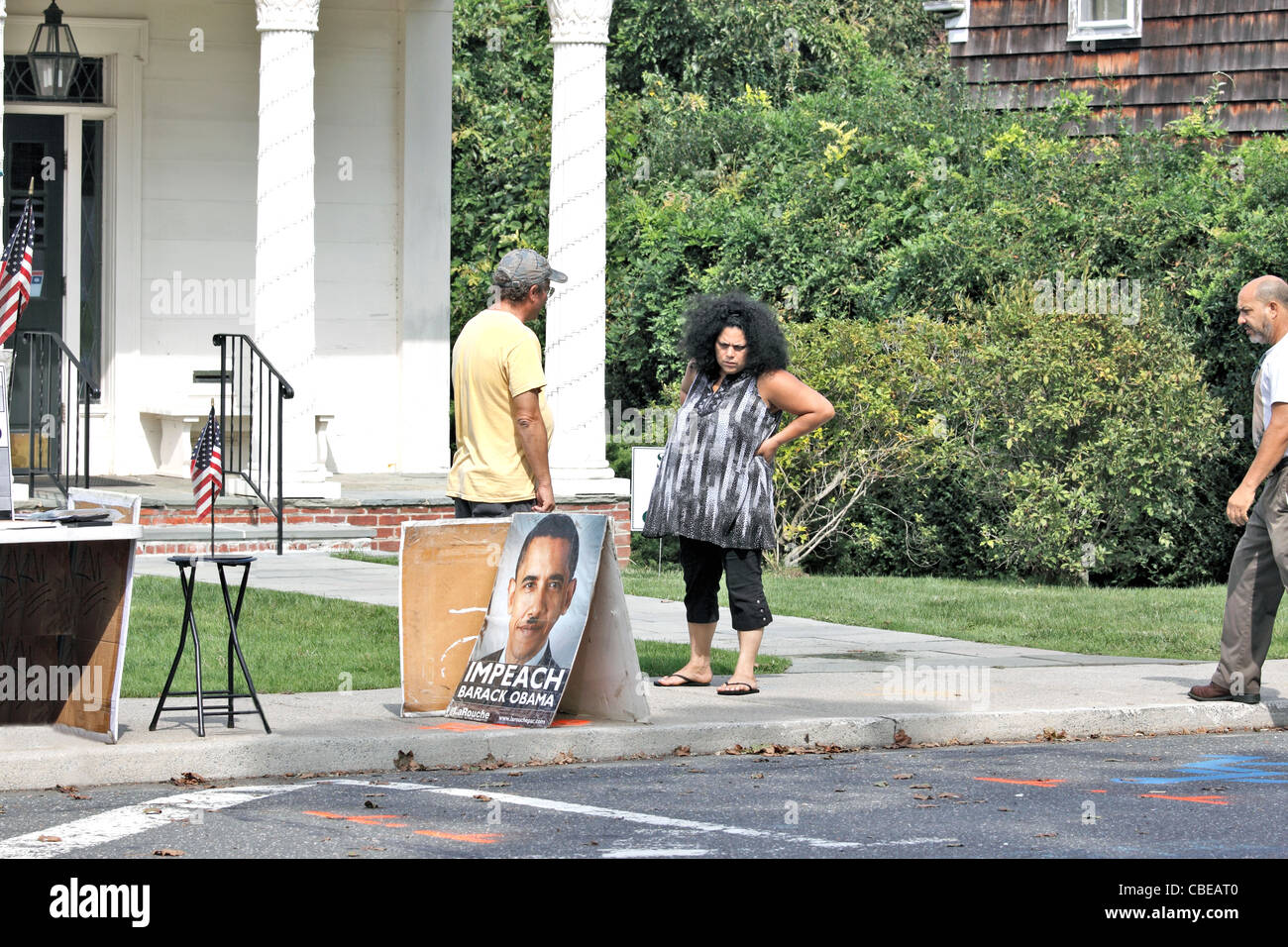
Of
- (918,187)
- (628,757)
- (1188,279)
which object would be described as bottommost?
(628,757)

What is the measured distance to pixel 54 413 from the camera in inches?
607

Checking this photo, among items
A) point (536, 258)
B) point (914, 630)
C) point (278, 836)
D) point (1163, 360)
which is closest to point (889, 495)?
point (1163, 360)

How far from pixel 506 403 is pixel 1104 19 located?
14.5 metres

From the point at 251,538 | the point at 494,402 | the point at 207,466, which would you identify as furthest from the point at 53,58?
the point at 494,402

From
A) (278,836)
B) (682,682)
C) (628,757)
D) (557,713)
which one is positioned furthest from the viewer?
(682,682)

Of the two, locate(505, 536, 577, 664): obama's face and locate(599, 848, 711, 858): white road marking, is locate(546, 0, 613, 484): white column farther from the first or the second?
locate(599, 848, 711, 858): white road marking

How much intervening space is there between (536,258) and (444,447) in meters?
9.44

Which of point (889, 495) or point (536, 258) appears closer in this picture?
point (536, 258)

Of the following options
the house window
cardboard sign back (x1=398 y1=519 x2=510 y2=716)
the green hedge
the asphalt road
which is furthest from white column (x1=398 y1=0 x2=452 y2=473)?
the asphalt road

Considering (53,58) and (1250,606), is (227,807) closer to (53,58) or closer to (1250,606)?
(1250,606)

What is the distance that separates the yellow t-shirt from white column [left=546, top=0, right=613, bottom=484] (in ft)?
22.8

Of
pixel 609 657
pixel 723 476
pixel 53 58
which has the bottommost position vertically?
pixel 609 657

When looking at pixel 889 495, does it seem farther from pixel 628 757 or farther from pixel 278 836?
pixel 278 836
